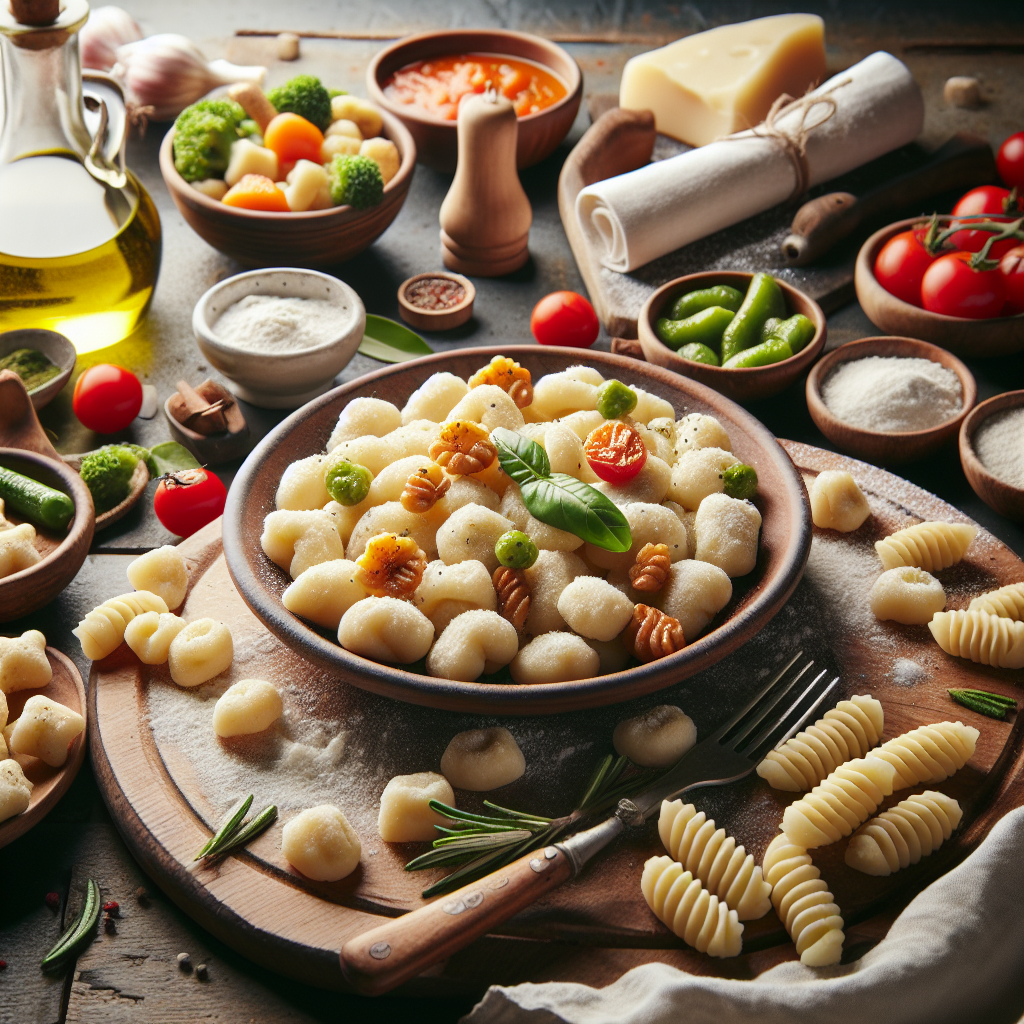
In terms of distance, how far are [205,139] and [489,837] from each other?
2165 millimetres

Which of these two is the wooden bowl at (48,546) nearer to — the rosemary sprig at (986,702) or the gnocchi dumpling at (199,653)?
the gnocchi dumpling at (199,653)

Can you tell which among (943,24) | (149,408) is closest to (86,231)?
(149,408)

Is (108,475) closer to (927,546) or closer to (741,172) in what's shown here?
(927,546)

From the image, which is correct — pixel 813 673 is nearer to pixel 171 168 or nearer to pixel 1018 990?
pixel 1018 990

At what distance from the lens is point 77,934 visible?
1488 millimetres

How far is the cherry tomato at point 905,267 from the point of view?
2.77 metres

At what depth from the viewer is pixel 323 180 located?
284 centimetres

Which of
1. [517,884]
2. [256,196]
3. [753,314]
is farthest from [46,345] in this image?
[517,884]

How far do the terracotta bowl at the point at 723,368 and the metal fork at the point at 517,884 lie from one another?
1021mm

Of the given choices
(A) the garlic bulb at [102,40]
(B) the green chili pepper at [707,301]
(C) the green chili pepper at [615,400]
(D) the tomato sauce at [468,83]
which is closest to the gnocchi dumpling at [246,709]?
(C) the green chili pepper at [615,400]

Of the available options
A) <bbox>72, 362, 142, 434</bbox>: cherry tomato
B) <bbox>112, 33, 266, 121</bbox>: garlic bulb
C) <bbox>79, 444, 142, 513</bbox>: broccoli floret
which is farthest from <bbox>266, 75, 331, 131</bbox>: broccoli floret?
<bbox>79, 444, 142, 513</bbox>: broccoli floret

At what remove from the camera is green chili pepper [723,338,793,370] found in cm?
250

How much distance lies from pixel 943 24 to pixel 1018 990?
4045 mm

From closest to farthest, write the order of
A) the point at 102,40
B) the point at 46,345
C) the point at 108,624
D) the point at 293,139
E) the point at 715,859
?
the point at 715,859, the point at 108,624, the point at 46,345, the point at 293,139, the point at 102,40
